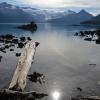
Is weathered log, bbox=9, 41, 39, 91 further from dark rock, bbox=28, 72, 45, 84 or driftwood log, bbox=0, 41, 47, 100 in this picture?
dark rock, bbox=28, 72, 45, 84

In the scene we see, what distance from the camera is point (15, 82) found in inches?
674

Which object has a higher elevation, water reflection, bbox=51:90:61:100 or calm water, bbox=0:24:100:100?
calm water, bbox=0:24:100:100

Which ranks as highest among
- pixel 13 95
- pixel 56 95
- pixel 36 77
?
pixel 13 95

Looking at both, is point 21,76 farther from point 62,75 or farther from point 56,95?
point 62,75

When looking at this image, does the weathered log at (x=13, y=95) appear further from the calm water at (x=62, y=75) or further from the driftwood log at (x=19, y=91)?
the calm water at (x=62, y=75)

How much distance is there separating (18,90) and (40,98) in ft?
5.47

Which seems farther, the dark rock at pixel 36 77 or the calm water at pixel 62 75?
the dark rock at pixel 36 77

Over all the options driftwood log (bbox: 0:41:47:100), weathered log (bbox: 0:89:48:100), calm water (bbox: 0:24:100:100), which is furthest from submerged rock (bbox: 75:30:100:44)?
weathered log (bbox: 0:89:48:100)

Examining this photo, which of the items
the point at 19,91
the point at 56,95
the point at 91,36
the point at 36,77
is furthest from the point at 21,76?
the point at 91,36

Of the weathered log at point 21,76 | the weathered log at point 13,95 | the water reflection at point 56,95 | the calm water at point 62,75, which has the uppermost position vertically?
the weathered log at point 21,76

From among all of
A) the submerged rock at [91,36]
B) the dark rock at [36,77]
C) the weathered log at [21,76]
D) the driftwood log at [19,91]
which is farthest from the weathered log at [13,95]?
the submerged rock at [91,36]

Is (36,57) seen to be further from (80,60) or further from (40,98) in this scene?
(40,98)

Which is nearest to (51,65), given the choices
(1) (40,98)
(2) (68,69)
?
(2) (68,69)

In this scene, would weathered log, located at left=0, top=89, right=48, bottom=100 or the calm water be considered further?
the calm water
